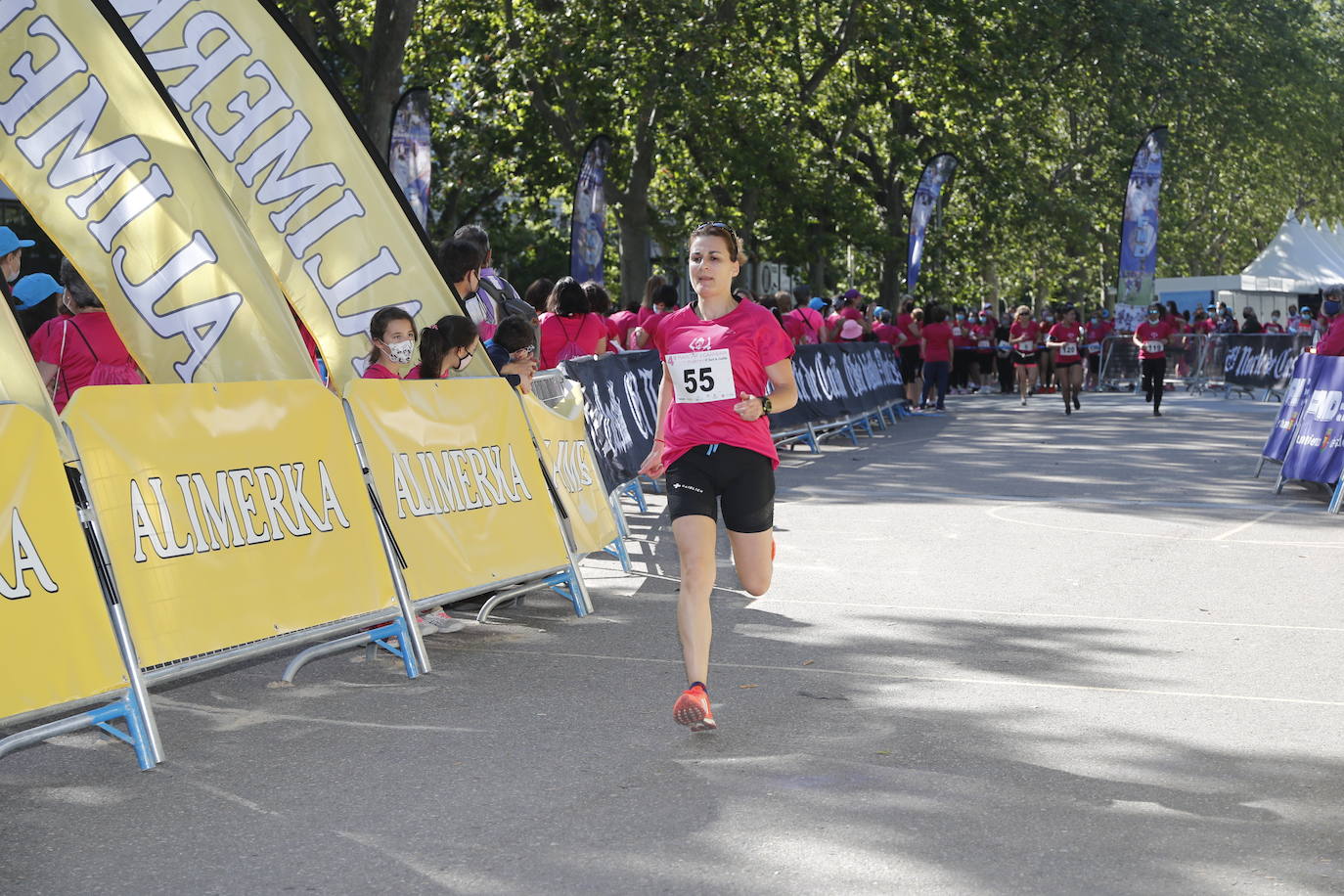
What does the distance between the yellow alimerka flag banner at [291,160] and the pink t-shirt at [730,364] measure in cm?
315

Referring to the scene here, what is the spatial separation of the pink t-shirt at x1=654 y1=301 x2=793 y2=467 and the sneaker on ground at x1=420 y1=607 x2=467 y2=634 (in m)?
2.28

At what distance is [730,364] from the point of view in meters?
6.53

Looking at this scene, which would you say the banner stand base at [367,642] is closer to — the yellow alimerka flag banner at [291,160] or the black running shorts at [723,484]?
the black running shorts at [723,484]

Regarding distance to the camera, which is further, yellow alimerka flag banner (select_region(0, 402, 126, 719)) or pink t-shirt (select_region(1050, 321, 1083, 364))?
pink t-shirt (select_region(1050, 321, 1083, 364))

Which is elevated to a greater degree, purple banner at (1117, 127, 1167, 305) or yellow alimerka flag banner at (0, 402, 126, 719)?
purple banner at (1117, 127, 1167, 305)

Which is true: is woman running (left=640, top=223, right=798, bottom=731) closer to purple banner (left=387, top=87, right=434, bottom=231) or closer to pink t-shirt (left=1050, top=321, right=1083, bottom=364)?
purple banner (left=387, top=87, right=434, bottom=231)

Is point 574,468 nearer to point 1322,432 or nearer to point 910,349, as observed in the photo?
point 1322,432

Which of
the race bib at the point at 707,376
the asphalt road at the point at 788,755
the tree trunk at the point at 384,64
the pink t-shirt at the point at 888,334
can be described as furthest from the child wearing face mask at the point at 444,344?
the pink t-shirt at the point at 888,334

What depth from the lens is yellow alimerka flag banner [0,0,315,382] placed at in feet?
24.7

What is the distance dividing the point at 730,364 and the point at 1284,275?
153ft

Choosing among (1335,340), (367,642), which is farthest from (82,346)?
(1335,340)

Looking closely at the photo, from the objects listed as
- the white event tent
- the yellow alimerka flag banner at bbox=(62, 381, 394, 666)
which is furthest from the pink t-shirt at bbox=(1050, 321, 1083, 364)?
the yellow alimerka flag banner at bbox=(62, 381, 394, 666)

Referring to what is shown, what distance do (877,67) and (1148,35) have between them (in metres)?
8.15

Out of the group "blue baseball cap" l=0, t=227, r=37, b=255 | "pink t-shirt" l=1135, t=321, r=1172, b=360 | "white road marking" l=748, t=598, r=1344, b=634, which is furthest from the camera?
"pink t-shirt" l=1135, t=321, r=1172, b=360
